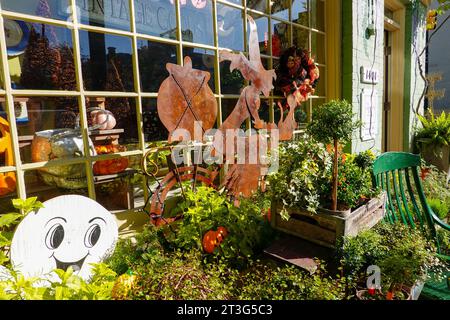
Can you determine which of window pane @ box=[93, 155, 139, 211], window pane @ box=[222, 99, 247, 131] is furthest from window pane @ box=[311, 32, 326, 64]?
window pane @ box=[93, 155, 139, 211]

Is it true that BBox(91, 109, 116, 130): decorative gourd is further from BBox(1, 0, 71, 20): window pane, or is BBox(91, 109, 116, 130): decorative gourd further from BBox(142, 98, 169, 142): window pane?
BBox(1, 0, 71, 20): window pane

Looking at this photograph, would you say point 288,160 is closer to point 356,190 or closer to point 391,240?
point 356,190

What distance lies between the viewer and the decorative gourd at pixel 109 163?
1790mm

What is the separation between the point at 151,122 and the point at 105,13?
0.72m

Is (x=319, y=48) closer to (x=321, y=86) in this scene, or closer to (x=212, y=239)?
(x=321, y=86)

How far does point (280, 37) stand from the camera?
292 centimetres

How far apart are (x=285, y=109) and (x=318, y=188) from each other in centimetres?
128

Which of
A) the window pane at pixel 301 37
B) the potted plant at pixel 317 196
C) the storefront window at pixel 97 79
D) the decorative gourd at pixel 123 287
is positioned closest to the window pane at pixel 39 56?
the storefront window at pixel 97 79

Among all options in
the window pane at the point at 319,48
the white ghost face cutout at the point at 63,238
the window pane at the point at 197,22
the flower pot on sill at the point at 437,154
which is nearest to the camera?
the white ghost face cutout at the point at 63,238

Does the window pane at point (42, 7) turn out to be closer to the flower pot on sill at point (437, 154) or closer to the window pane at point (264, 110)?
the window pane at point (264, 110)

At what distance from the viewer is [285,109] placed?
289 centimetres

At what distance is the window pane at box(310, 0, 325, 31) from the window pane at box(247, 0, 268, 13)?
792 mm

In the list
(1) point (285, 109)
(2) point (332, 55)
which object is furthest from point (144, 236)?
(2) point (332, 55)

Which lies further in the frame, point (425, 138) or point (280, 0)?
point (425, 138)
